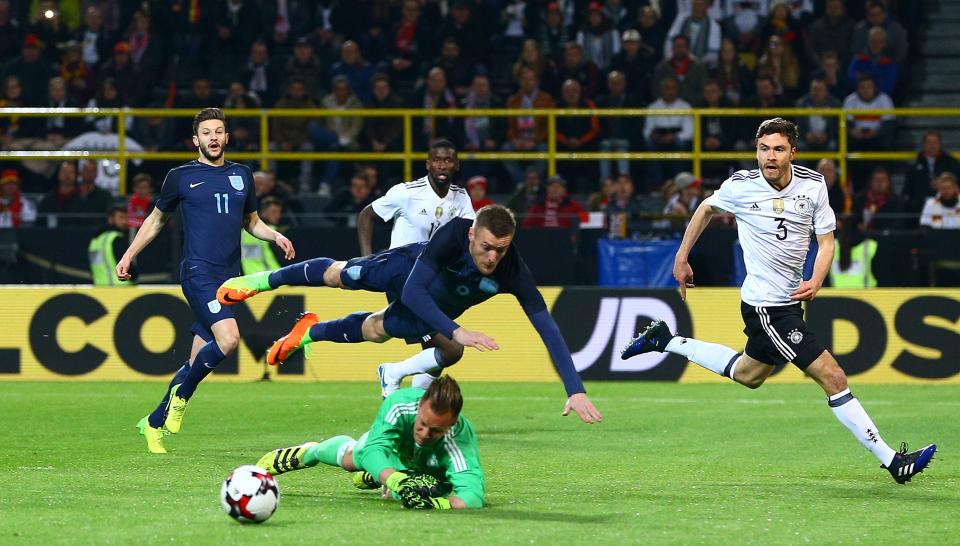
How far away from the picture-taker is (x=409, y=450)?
838cm

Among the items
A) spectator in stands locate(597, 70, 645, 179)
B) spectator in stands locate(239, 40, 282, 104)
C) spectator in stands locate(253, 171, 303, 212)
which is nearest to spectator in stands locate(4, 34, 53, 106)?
spectator in stands locate(239, 40, 282, 104)

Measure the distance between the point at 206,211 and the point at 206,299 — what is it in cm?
63

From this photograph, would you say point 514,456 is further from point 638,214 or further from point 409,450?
point 638,214

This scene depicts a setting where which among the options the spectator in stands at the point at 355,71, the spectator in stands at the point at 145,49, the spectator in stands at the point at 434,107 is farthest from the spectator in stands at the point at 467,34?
the spectator in stands at the point at 145,49

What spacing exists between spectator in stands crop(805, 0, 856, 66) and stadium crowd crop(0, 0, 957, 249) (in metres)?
0.02

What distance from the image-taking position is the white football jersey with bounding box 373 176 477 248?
12.8 m

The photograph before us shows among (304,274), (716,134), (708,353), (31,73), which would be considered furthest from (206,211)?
(31,73)

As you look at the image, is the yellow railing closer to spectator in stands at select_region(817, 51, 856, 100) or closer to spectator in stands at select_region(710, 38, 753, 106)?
spectator in stands at select_region(710, 38, 753, 106)

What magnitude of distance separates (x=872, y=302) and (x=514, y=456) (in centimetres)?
699

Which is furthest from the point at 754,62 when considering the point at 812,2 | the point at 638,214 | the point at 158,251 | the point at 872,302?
the point at 158,251

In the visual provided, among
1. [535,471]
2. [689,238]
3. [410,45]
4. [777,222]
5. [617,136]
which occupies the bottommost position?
[535,471]

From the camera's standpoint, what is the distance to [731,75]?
2161 centimetres

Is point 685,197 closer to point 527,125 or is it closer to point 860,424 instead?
point 527,125

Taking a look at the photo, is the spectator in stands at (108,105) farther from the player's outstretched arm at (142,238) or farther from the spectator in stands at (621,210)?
the player's outstretched arm at (142,238)
